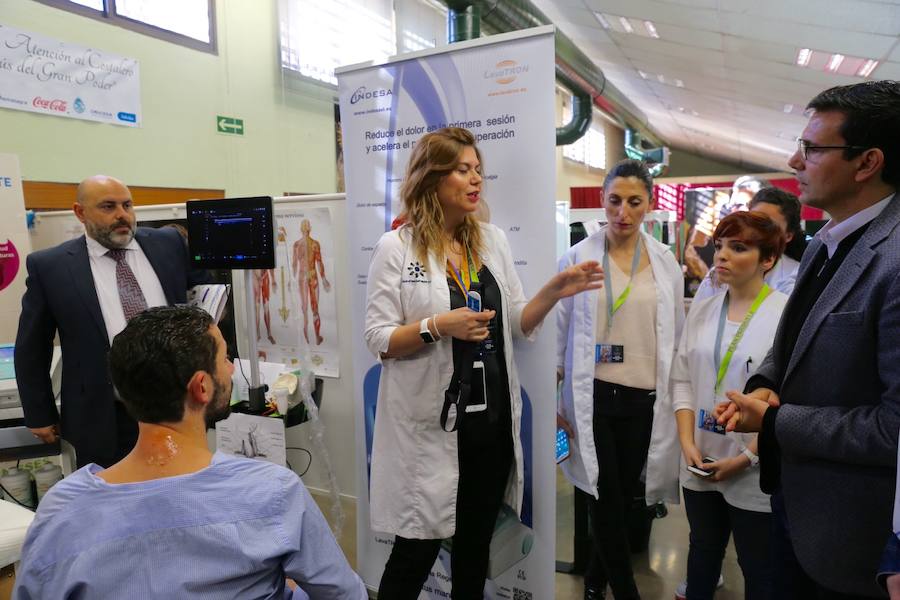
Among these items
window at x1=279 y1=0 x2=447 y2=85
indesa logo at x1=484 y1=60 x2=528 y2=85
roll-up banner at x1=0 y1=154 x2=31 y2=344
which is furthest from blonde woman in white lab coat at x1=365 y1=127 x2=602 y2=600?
window at x1=279 y1=0 x2=447 y2=85

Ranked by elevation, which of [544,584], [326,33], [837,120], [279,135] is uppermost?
[326,33]

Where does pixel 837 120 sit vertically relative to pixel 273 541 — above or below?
above

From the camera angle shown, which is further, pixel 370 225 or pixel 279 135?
pixel 279 135

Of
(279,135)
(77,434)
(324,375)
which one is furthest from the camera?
(279,135)

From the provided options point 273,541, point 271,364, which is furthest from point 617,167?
point 271,364

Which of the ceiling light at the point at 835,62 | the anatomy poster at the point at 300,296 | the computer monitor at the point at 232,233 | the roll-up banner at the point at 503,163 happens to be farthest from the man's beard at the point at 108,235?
the ceiling light at the point at 835,62

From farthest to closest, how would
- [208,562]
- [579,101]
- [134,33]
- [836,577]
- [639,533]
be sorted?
[579,101] → [134,33] → [639,533] → [836,577] → [208,562]

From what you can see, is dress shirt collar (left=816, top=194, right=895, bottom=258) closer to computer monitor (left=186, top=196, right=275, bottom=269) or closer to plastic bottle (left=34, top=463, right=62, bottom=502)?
computer monitor (left=186, top=196, right=275, bottom=269)

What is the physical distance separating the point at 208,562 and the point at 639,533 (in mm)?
2305

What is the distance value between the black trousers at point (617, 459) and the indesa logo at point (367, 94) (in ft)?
4.33

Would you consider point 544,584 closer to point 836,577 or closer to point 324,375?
point 836,577

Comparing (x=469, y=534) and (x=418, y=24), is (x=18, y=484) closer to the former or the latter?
Answer: (x=469, y=534)

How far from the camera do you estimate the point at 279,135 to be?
538cm

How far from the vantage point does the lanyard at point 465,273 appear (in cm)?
164
